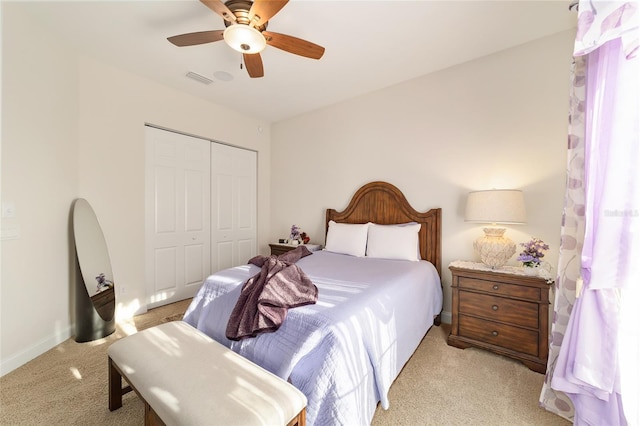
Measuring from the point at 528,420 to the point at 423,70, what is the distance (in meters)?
3.10

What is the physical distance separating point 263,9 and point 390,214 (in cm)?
236

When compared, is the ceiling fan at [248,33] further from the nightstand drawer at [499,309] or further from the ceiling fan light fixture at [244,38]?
the nightstand drawer at [499,309]

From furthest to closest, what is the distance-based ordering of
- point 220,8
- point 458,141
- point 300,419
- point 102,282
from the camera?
point 458,141, point 102,282, point 220,8, point 300,419

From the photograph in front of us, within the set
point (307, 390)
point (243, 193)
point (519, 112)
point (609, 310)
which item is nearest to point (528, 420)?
point (609, 310)

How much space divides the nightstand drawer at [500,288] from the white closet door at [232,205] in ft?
10.3

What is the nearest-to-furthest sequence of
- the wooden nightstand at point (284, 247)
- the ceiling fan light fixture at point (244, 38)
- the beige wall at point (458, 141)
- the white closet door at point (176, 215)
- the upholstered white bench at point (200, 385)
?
the upholstered white bench at point (200, 385), the ceiling fan light fixture at point (244, 38), the beige wall at point (458, 141), the white closet door at point (176, 215), the wooden nightstand at point (284, 247)

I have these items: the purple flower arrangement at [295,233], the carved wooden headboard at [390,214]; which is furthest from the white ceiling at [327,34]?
the purple flower arrangement at [295,233]

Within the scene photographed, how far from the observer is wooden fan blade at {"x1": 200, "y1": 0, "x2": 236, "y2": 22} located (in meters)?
1.58

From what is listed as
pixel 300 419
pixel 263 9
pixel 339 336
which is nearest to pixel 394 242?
pixel 339 336

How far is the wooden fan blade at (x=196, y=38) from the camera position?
187 centimetres

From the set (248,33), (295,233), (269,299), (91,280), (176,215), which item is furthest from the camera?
(295,233)

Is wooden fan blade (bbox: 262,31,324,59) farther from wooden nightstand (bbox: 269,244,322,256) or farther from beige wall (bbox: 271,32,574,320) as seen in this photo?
wooden nightstand (bbox: 269,244,322,256)

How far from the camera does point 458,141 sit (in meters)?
2.78

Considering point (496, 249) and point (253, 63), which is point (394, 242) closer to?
point (496, 249)
